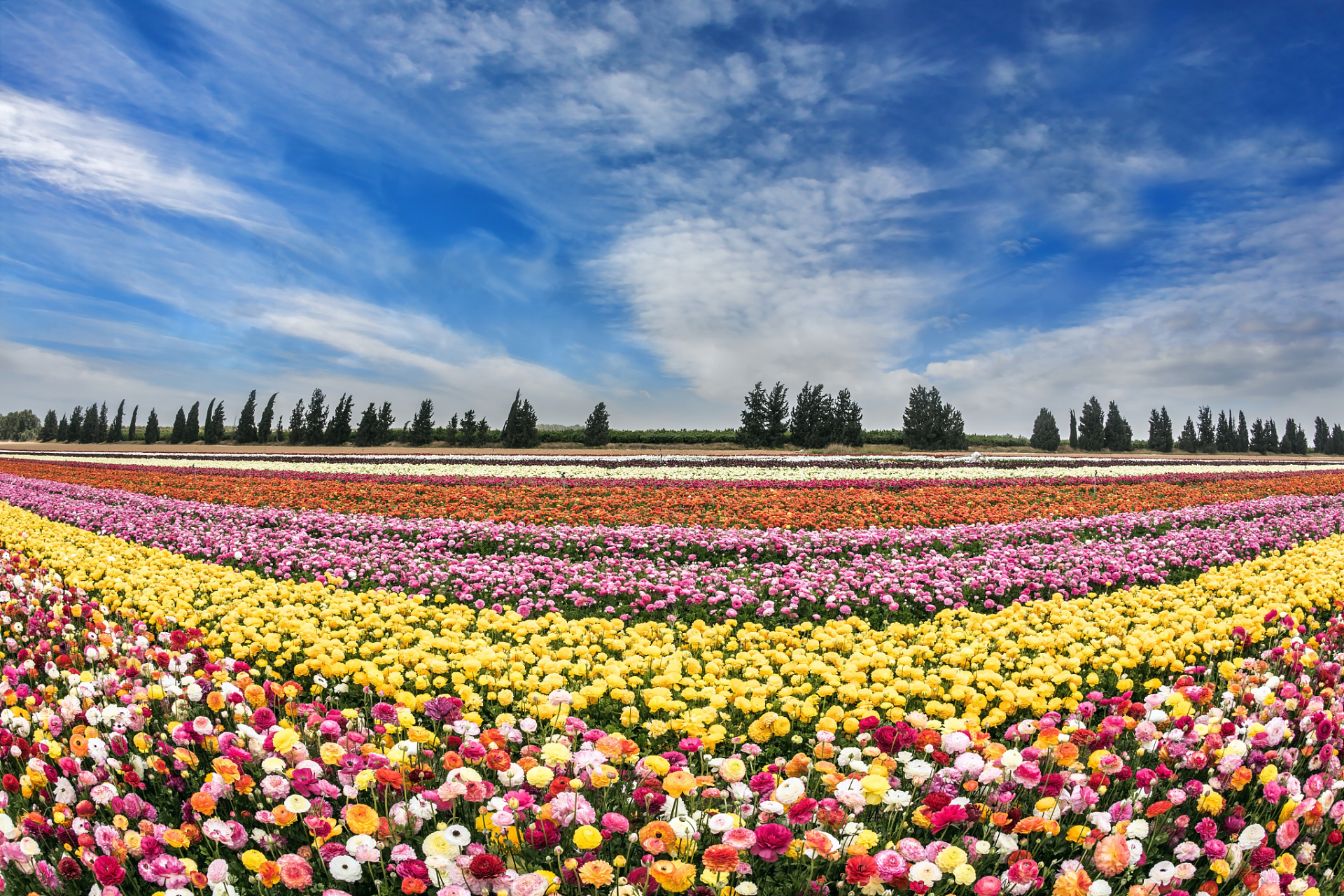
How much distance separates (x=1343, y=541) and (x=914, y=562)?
670 cm

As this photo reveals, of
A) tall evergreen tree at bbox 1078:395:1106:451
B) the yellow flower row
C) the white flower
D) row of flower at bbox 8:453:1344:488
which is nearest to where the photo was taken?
the white flower

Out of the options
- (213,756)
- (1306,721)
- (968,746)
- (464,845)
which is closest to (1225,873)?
(968,746)

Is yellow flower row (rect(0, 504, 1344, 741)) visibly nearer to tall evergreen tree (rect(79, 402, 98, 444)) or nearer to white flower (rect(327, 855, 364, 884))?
white flower (rect(327, 855, 364, 884))

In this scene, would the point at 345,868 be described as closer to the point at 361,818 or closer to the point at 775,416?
the point at 361,818

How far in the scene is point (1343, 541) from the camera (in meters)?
10.0

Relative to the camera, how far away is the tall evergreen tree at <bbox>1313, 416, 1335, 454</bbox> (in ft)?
264

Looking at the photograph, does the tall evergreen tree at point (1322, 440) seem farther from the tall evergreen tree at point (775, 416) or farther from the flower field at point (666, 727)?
the flower field at point (666, 727)

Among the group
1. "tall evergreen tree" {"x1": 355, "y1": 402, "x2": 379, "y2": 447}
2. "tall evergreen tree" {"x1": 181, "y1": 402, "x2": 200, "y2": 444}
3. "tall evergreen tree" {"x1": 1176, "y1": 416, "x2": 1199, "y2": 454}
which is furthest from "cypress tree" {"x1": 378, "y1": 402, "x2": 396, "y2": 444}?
"tall evergreen tree" {"x1": 1176, "y1": 416, "x2": 1199, "y2": 454}

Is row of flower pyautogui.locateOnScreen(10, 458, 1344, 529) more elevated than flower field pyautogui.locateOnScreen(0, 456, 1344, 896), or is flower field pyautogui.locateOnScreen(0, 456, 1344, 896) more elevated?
row of flower pyautogui.locateOnScreen(10, 458, 1344, 529)

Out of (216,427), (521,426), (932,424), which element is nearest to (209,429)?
(216,427)

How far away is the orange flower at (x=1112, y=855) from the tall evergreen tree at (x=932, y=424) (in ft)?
190

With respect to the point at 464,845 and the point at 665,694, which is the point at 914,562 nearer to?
the point at 665,694

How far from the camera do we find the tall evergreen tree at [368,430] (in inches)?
2498

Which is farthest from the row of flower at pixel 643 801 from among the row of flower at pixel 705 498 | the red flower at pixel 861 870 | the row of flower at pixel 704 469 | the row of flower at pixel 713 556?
the row of flower at pixel 704 469
